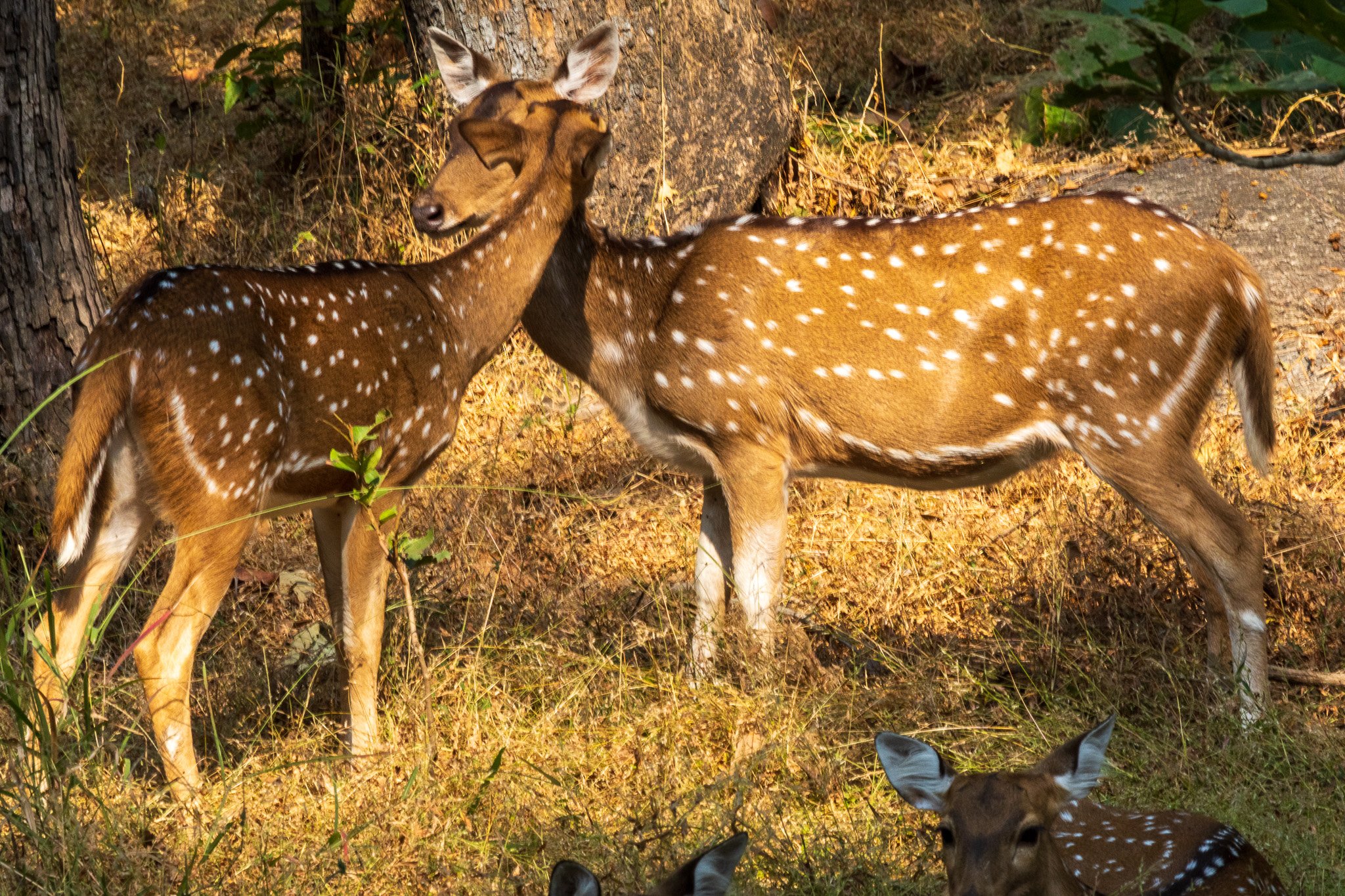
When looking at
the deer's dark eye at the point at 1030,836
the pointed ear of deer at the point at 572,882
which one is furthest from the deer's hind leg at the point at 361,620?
the deer's dark eye at the point at 1030,836

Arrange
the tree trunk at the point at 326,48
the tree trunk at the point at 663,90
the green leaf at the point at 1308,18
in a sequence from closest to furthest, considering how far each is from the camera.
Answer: the green leaf at the point at 1308,18, the tree trunk at the point at 663,90, the tree trunk at the point at 326,48

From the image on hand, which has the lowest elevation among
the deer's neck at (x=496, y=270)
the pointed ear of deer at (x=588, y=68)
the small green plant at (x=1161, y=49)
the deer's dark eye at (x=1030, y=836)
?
the deer's dark eye at (x=1030, y=836)

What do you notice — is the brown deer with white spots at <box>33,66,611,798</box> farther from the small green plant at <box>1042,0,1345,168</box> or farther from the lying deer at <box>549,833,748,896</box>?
the small green plant at <box>1042,0,1345,168</box>

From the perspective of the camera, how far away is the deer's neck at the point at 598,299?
18.5 ft

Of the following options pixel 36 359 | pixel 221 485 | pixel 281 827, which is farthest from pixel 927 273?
pixel 36 359

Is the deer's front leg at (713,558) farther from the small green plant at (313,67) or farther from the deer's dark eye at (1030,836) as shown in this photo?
the small green plant at (313,67)

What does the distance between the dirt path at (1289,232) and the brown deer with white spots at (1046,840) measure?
3882mm

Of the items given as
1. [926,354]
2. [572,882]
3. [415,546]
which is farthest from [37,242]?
[572,882]

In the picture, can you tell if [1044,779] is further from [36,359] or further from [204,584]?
[36,359]

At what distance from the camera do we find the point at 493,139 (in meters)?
5.30

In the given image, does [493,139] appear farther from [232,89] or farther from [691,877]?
[232,89]

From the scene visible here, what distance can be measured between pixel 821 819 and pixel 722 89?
467 centimetres

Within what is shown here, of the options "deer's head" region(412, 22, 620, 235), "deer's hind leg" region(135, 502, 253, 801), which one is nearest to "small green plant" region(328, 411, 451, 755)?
"deer's hind leg" region(135, 502, 253, 801)

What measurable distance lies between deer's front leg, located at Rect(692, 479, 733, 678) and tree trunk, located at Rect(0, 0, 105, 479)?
2.77m
